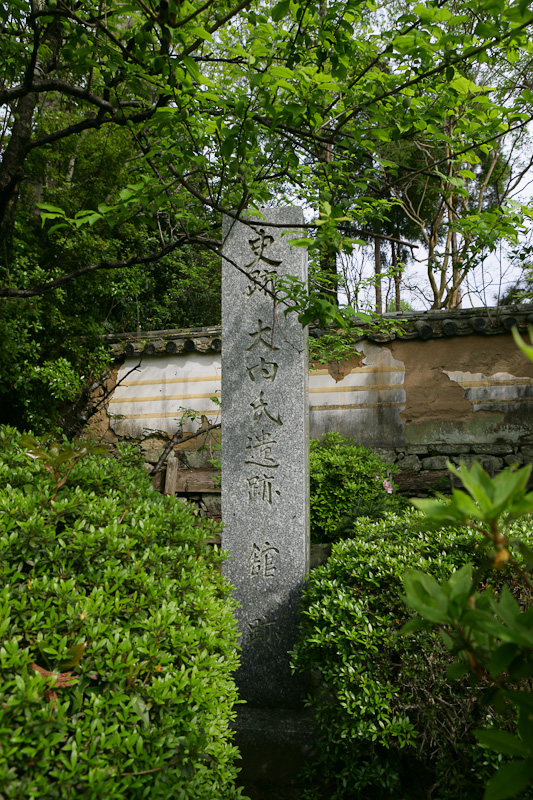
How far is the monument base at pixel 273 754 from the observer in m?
2.62

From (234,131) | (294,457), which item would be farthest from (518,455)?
(234,131)

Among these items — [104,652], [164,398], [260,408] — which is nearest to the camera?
[104,652]

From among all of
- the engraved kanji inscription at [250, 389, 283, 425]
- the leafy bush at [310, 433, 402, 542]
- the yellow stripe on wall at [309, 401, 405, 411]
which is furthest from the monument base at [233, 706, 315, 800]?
the yellow stripe on wall at [309, 401, 405, 411]

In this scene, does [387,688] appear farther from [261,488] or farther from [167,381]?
[167,381]

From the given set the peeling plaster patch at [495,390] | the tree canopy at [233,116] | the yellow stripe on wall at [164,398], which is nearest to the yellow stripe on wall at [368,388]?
the peeling plaster patch at [495,390]

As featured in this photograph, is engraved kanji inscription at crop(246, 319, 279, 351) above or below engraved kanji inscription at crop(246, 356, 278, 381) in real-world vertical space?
above

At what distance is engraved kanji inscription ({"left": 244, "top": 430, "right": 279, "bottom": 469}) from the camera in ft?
10.6

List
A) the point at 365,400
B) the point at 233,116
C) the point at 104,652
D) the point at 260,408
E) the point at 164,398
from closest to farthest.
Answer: the point at 104,652 → the point at 233,116 → the point at 260,408 → the point at 365,400 → the point at 164,398

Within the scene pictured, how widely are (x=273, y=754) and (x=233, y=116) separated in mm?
2939

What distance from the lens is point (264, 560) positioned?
3.20m

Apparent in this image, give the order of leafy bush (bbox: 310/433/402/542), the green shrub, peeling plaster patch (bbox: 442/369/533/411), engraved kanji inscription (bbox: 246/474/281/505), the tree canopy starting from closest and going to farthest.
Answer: the green shrub
the tree canopy
engraved kanji inscription (bbox: 246/474/281/505)
leafy bush (bbox: 310/433/402/542)
peeling plaster patch (bbox: 442/369/533/411)

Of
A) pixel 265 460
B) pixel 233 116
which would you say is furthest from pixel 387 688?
pixel 233 116

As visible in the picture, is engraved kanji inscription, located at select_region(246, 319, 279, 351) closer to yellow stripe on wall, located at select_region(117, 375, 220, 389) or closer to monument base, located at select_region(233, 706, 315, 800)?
monument base, located at select_region(233, 706, 315, 800)

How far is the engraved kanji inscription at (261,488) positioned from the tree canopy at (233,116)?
1226 mm
